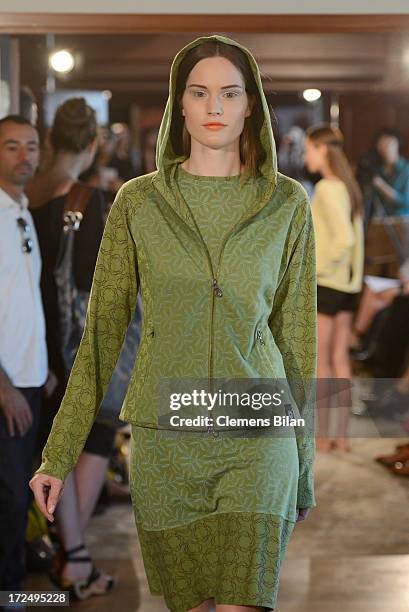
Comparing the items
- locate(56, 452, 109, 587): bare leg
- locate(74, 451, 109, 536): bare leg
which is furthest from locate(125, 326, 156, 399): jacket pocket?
locate(74, 451, 109, 536): bare leg

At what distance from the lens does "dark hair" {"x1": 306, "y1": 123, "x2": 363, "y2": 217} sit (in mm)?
3983

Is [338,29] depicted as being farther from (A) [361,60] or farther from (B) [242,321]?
(B) [242,321]

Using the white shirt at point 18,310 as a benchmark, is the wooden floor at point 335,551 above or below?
below

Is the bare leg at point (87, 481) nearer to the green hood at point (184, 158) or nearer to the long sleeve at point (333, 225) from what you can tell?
the long sleeve at point (333, 225)

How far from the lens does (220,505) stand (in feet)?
7.08

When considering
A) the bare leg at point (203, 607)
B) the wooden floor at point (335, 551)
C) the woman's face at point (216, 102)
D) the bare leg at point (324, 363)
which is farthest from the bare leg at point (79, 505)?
the woman's face at point (216, 102)

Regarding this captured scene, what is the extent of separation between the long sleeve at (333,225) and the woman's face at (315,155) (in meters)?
0.09

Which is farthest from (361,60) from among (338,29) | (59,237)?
(59,237)

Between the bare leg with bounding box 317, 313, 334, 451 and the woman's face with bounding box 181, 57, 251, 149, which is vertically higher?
the woman's face with bounding box 181, 57, 251, 149

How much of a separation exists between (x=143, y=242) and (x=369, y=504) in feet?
8.69

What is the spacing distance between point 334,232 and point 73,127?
97 centimetres

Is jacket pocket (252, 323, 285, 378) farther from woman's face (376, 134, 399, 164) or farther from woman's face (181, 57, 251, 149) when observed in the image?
woman's face (376, 134, 399, 164)

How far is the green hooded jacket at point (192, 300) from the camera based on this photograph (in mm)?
2160

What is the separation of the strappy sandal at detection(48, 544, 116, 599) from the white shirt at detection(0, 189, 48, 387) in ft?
1.93
